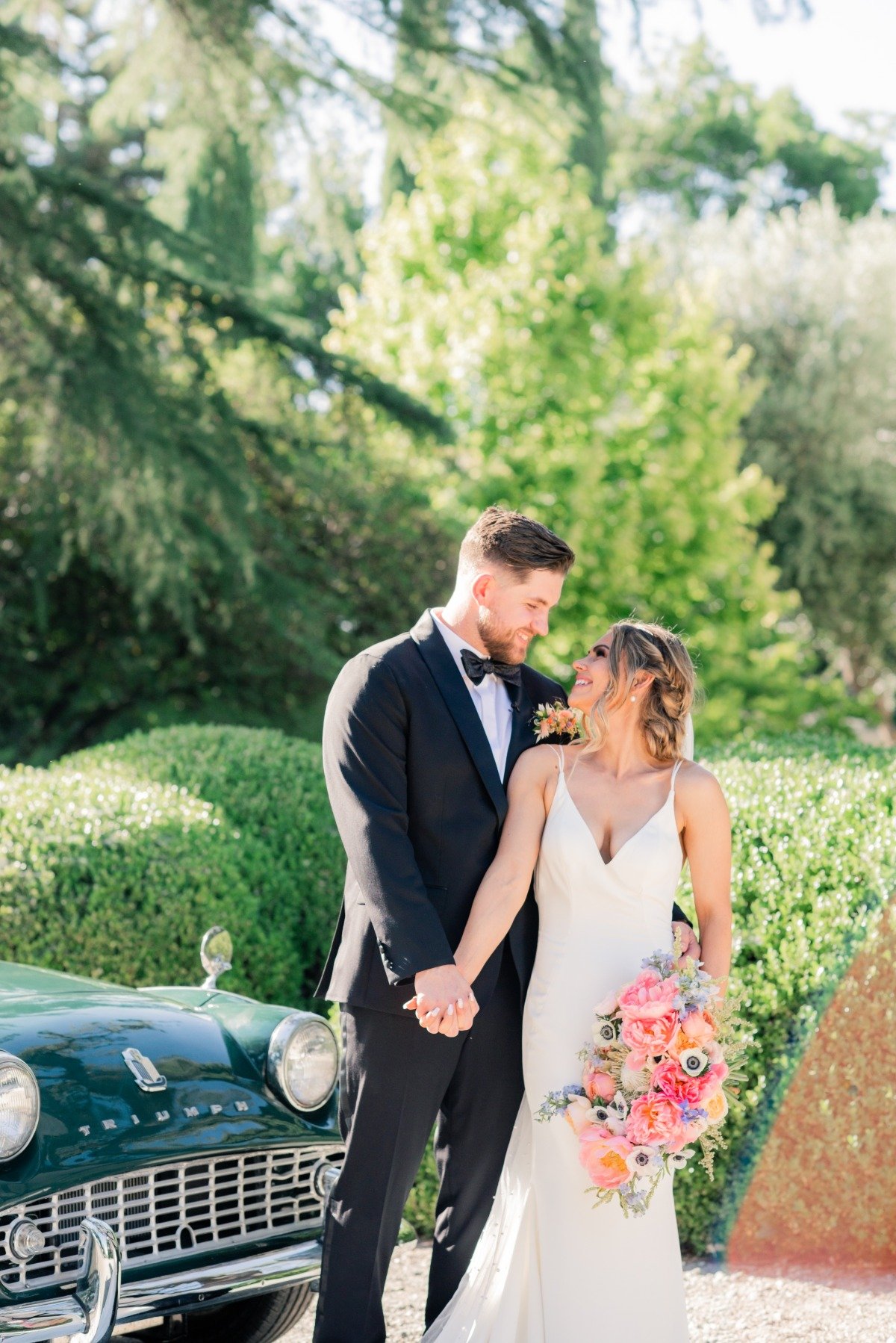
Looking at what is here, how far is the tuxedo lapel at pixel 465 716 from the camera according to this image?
10.7 ft

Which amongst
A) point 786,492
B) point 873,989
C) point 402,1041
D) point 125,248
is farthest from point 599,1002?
point 786,492

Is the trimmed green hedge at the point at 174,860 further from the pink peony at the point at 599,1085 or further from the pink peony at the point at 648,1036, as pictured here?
the pink peony at the point at 648,1036


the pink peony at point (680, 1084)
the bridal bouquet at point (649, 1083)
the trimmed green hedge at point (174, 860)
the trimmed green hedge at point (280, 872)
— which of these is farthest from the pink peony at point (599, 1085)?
the trimmed green hedge at point (174, 860)

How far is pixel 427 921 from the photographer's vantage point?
2996mm

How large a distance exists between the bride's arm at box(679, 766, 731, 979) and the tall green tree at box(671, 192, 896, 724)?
61.1 feet

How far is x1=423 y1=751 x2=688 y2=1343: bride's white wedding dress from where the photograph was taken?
3.10m

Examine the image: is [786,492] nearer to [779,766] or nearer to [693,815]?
[779,766]

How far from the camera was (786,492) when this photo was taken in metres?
22.1

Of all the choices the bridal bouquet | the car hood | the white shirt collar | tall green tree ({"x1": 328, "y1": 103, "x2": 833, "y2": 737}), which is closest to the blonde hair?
the white shirt collar

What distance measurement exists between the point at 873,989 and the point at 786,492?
1867 centimetres

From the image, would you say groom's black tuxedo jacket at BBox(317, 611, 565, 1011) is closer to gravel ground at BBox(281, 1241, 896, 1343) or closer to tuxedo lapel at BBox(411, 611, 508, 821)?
tuxedo lapel at BBox(411, 611, 508, 821)

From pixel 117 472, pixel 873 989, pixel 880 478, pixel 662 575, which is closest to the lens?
pixel 873 989

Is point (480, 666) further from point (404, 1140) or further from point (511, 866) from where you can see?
point (404, 1140)

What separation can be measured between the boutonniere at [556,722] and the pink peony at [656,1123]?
88cm
